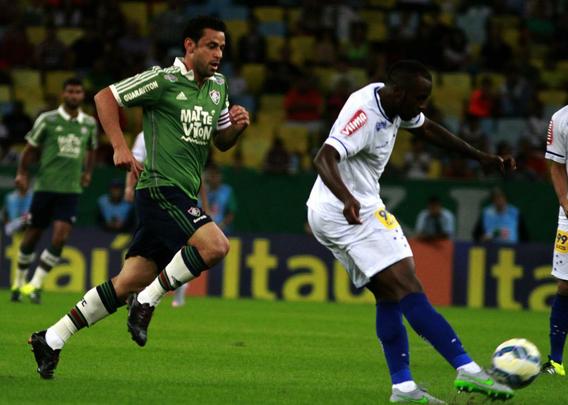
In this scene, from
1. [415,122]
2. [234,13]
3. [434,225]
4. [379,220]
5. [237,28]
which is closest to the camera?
[379,220]

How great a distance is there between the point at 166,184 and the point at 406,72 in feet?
5.87

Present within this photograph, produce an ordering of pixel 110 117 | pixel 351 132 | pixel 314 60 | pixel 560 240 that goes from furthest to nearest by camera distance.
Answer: pixel 314 60 < pixel 560 240 < pixel 110 117 < pixel 351 132

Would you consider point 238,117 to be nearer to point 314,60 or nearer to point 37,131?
point 37,131

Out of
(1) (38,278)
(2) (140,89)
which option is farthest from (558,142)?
(1) (38,278)

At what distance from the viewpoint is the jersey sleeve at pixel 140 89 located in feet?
25.8

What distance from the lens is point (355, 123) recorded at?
279 inches

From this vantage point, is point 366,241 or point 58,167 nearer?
point 366,241

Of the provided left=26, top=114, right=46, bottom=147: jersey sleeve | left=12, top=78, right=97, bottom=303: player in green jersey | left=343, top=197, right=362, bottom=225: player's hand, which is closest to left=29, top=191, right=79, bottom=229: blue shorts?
left=12, top=78, right=97, bottom=303: player in green jersey

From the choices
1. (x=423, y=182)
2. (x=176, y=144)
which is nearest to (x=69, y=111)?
(x=423, y=182)

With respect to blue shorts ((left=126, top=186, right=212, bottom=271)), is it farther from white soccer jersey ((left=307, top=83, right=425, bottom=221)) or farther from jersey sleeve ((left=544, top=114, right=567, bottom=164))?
jersey sleeve ((left=544, top=114, right=567, bottom=164))

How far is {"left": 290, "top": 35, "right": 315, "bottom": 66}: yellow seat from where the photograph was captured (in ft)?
72.5

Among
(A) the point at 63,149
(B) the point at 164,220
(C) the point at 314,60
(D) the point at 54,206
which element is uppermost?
(C) the point at 314,60

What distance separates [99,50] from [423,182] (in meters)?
6.88

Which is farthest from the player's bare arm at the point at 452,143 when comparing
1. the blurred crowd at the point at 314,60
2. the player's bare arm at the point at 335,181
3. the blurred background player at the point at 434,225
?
the blurred crowd at the point at 314,60
